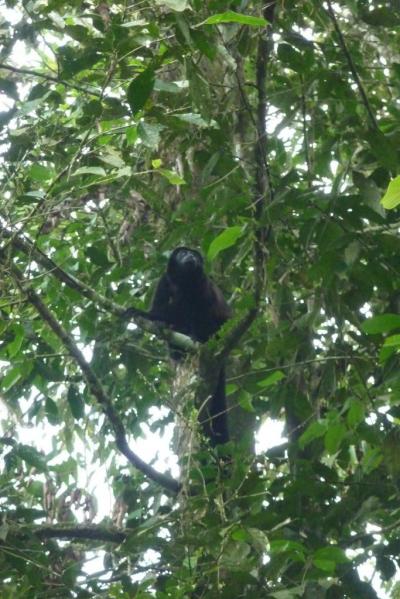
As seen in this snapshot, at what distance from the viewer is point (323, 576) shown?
3336 millimetres

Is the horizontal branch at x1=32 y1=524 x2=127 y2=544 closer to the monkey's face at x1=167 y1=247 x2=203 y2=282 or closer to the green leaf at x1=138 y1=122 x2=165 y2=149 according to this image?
the green leaf at x1=138 y1=122 x2=165 y2=149

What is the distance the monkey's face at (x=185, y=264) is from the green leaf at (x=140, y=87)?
391 centimetres

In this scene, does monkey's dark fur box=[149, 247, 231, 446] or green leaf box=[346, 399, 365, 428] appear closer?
green leaf box=[346, 399, 365, 428]

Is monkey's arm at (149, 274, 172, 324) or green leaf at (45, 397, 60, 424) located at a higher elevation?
monkey's arm at (149, 274, 172, 324)

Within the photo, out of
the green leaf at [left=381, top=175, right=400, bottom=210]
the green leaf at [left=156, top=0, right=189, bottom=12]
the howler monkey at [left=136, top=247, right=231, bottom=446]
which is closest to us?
the green leaf at [left=381, top=175, right=400, bottom=210]

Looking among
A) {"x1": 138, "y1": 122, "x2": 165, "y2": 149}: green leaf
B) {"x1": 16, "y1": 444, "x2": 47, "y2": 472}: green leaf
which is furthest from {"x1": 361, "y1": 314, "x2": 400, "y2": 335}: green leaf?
{"x1": 16, "y1": 444, "x2": 47, "y2": 472}: green leaf

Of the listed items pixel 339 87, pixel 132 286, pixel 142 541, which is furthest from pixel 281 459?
pixel 132 286

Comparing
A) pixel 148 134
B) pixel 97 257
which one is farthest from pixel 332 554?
pixel 97 257

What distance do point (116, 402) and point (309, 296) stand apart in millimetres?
1837

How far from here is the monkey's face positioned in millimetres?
6934

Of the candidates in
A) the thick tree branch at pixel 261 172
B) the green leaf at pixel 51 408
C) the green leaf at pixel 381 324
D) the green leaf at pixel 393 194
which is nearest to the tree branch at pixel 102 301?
the green leaf at pixel 51 408

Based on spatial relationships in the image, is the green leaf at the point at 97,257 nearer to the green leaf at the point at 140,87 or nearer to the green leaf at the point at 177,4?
the green leaf at the point at 140,87

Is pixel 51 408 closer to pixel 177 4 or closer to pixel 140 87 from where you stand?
pixel 140 87

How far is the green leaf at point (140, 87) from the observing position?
2955 mm
